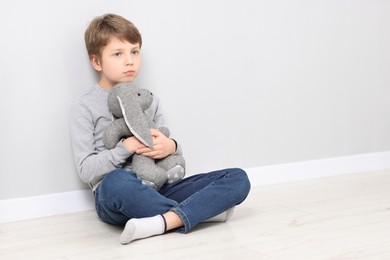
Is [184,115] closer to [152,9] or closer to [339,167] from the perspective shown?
[152,9]

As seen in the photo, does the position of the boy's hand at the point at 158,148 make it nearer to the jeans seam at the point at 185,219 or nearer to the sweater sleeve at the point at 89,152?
the sweater sleeve at the point at 89,152

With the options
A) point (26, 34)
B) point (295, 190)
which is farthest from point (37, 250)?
point (295, 190)

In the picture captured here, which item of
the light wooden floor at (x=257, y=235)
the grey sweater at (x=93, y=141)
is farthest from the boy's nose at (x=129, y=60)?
the light wooden floor at (x=257, y=235)

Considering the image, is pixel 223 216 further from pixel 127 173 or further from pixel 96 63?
pixel 96 63

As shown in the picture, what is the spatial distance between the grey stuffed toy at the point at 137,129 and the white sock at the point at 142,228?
0.15 m

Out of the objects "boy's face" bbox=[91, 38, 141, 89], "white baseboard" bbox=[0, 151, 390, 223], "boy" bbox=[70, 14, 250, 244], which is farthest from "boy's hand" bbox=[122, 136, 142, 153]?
"white baseboard" bbox=[0, 151, 390, 223]

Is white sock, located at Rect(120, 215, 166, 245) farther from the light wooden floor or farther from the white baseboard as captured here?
the white baseboard

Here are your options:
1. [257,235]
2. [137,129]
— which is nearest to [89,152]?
[137,129]

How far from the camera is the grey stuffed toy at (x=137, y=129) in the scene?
1.64 meters

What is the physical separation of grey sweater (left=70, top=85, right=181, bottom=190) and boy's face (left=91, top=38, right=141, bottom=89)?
7 cm

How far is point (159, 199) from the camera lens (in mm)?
1569

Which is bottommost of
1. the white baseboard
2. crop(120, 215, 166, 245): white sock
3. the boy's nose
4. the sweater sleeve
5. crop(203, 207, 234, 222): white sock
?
the white baseboard

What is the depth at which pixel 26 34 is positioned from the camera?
1.78m

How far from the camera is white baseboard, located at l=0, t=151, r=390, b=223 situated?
1.81m
